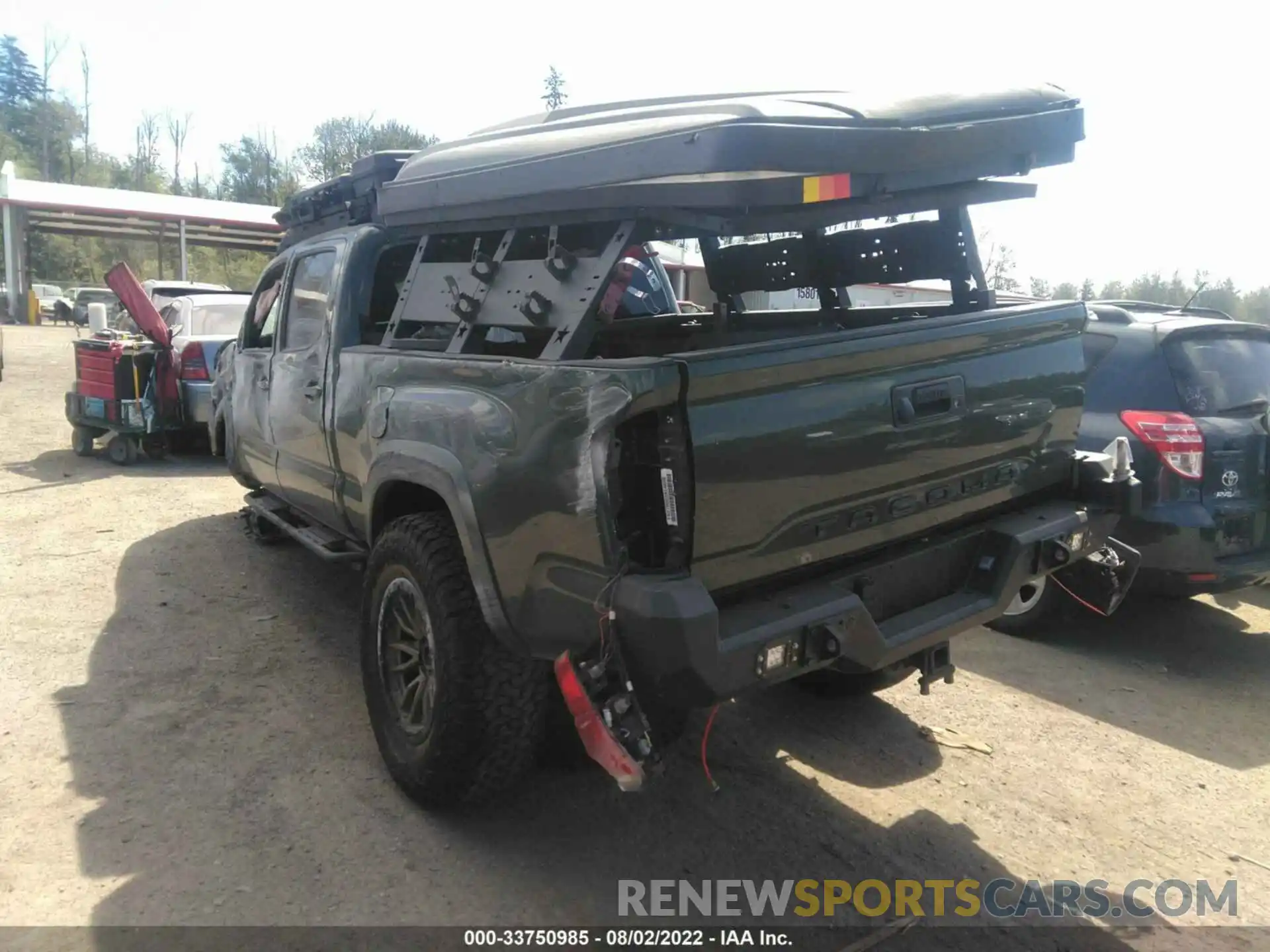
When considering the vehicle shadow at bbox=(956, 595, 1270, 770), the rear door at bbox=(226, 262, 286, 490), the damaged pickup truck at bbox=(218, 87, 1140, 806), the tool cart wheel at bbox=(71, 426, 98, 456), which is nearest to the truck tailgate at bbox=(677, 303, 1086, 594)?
the damaged pickup truck at bbox=(218, 87, 1140, 806)

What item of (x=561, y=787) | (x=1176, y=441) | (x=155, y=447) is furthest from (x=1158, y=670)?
A: (x=155, y=447)

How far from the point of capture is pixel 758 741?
3.95 m

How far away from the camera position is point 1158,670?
4.84 m

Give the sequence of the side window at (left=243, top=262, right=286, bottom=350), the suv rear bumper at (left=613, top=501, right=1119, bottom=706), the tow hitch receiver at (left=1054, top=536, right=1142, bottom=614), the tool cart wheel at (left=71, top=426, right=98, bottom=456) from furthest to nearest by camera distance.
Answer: the tool cart wheel at (left=71, top=426, right=98, bottom=456)
the side window at (left=243, top=262, right=286, bottom=350)
the tow hitch receiver at (left=1054, top=536, right=1142, bottom=614)
the suv rear bumper at (left=613, top=501, right=1119, bottom=706)

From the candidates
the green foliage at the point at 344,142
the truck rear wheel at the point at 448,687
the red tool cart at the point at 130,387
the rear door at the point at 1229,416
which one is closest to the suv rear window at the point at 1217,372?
the rear door at the point at 1229,416

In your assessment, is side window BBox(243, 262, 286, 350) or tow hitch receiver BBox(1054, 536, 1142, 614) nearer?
tow hitch receiver BBox(1054, 536, 1142, 614)

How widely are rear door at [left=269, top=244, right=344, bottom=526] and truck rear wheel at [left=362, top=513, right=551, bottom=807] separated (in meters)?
1.20

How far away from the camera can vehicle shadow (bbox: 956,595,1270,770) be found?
4.15 m

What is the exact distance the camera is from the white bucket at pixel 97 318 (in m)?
10.2

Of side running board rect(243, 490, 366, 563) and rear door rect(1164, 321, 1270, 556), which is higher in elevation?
rear door rect(1164, 321, 1270, 556)

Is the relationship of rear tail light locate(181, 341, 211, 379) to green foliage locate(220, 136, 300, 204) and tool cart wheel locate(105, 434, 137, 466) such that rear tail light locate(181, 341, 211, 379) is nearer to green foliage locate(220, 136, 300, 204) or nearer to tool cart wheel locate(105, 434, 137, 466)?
tool cart wheel locate(105, 434, 137, 466)

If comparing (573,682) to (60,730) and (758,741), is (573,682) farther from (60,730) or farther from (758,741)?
(60,730)

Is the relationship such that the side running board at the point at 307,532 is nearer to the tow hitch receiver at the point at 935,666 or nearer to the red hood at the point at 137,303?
the tow hitch receiver at the point at 935,666

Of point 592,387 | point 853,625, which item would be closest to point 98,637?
point 592,387
